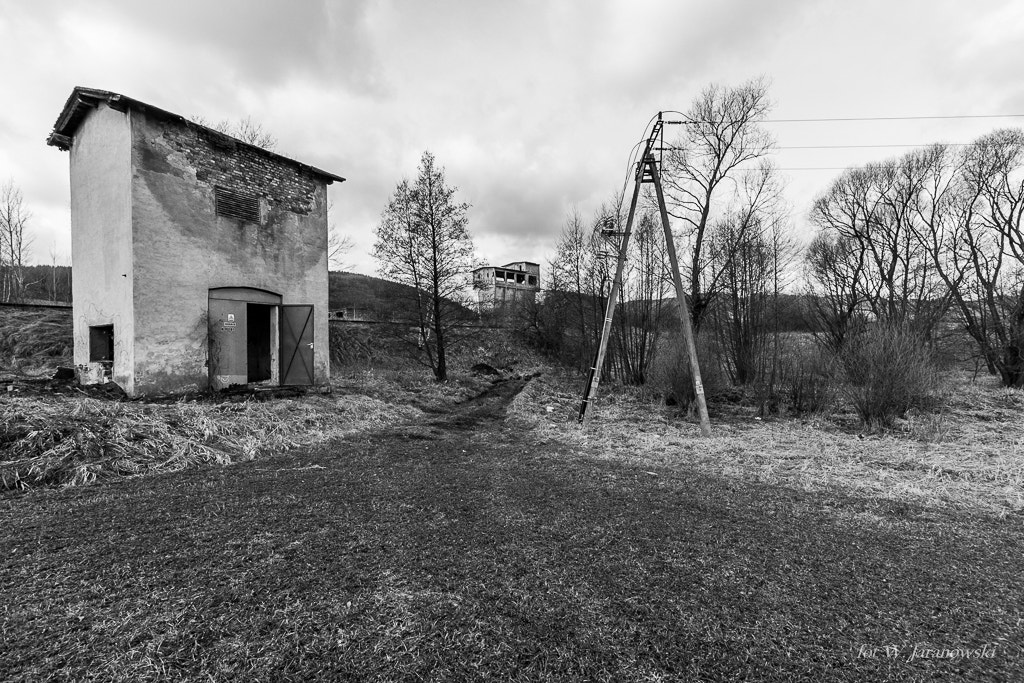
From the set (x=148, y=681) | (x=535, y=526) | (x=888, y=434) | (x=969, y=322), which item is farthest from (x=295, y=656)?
(x=969, y=322)

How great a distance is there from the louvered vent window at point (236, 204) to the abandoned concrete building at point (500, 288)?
829cm

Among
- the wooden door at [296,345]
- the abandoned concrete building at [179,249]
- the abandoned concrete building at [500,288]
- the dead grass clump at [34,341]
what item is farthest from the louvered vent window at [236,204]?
the dead grass clump at [34,341]

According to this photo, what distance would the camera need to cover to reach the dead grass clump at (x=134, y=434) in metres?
5.32

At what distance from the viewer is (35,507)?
429 centimetres

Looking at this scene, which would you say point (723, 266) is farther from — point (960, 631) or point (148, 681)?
point (148, 681)

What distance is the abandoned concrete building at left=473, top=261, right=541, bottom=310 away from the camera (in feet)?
66.6

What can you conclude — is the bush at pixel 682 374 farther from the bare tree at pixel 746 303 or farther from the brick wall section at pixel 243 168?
the brick wall section at pixel 243 168

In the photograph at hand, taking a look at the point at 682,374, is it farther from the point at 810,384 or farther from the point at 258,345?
the point at 258,345

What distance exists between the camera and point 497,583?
297 centimetres

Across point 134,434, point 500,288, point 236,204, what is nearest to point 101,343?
point 236,204

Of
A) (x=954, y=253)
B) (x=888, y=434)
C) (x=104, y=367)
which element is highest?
(x=954, y=253)

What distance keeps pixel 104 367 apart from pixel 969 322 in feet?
108

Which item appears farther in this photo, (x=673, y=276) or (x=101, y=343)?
(x=101, y=343)

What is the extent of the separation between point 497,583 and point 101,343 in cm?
1195
